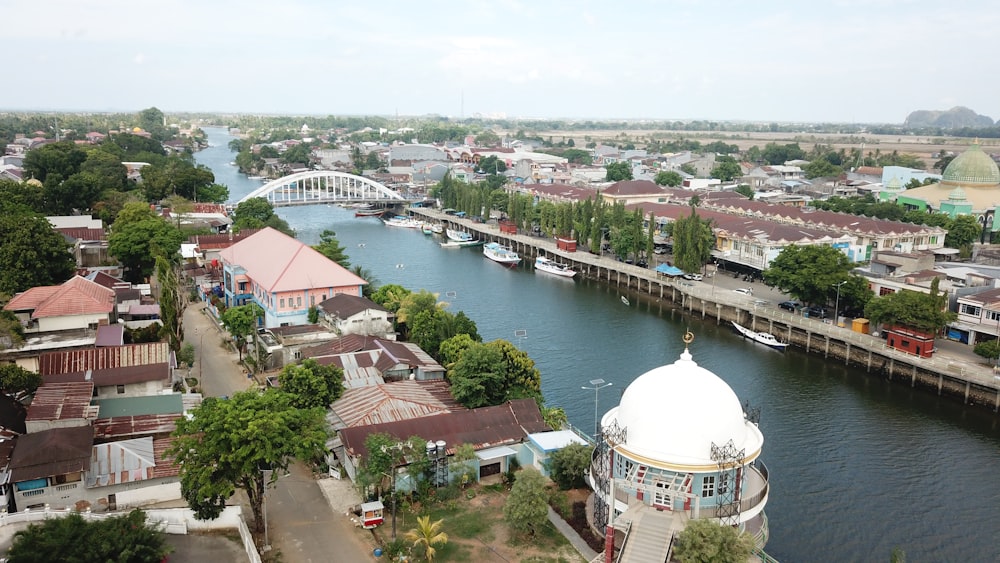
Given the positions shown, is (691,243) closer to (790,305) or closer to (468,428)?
(790,305)

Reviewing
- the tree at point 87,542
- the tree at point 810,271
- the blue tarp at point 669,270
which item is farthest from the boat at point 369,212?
the tree at point 87,542

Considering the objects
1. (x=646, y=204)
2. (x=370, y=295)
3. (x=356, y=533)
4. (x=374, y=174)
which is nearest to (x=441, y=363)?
(x=370, y=295)

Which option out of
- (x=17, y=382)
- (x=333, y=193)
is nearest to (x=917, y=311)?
(x=17, y=382)

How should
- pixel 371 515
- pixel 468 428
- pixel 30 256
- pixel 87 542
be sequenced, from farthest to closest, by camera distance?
pixel 30 256 < pixel 468 428 < pixel 371 515 < pixel 87 542

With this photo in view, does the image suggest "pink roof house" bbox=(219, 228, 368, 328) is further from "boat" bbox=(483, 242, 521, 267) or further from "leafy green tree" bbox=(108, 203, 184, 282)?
"boat" bbox=(483, 242, 521, 267)

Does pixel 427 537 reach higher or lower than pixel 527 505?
lower

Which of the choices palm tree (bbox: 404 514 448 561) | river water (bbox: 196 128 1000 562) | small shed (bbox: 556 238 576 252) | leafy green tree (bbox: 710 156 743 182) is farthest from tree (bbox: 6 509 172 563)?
leafy green tree (bbox: 710 156 743 182)
